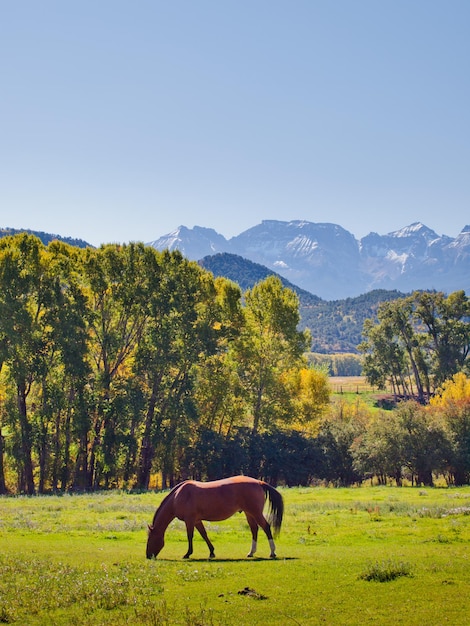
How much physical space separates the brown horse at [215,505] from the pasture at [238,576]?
910 mm

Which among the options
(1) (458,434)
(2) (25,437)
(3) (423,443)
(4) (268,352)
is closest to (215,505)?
(2) (25,437)

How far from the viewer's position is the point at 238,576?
15.3 meters

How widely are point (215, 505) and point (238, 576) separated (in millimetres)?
3701

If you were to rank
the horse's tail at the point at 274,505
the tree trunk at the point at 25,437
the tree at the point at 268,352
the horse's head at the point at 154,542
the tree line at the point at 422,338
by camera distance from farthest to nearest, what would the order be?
the tree line at the point at 422,338
the tree at the point at 268,352
the tree trunk at the point at 25,437
the horse's tail at the point at 274,505
the horse's head at the point at 154,542

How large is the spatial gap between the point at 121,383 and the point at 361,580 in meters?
40.1

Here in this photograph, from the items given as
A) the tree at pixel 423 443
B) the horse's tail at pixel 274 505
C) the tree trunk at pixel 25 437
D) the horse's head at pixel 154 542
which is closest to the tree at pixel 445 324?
the tree at pixel 423 443

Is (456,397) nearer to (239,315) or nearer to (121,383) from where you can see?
(239,315)

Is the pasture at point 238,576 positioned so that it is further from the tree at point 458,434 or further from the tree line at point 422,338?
the tree line at point 422,338

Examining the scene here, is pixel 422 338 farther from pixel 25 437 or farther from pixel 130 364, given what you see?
pixel 25 437

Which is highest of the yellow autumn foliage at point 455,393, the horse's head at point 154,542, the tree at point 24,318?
the tree at point 24,318

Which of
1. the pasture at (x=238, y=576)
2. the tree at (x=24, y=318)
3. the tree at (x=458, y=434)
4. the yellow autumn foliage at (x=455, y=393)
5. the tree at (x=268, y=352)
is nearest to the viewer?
the pasture at (x=238, y=576)

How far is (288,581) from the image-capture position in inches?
575

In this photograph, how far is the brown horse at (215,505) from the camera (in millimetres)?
18859

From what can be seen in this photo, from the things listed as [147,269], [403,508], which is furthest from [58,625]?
[147,269]
